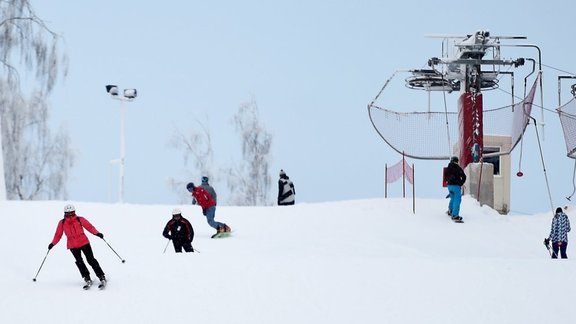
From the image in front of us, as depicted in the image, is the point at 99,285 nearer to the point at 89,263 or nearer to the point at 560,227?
the point at 89,263

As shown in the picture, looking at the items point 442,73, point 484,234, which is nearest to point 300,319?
point 484,234

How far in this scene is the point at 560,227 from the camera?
2023 cm

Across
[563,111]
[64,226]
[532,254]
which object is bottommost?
[532,254]

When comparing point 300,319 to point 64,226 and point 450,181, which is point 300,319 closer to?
point 64,226

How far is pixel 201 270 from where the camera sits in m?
14.9

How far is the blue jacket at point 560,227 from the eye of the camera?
20141 millimetres

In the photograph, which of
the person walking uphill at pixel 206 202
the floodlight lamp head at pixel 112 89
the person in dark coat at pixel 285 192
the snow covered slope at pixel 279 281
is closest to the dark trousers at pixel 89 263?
the snow covered slope at pixel 279 281

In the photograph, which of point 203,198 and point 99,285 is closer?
point 99,285

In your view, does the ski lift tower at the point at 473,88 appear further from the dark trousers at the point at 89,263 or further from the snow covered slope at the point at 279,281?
the dark trousers at the point at 89,263

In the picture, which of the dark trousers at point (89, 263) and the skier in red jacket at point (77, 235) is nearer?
the dark trousers at point (89, 263)

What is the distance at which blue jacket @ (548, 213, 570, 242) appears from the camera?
20141 millimetres

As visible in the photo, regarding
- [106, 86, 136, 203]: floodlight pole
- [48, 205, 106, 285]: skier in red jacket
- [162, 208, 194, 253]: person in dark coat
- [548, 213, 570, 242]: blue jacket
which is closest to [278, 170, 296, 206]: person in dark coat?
[106, 86, 136, 203]: floodlight pole

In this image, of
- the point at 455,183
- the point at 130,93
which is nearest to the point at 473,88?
the point at 455,183

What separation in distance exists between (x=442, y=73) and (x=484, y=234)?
28.8ft
